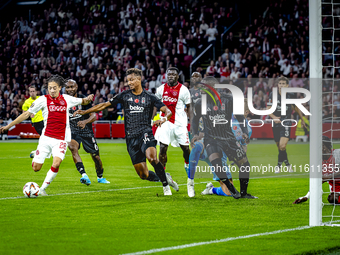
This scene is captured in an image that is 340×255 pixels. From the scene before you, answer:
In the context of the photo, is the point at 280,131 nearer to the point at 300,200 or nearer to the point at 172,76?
the point at 172,76

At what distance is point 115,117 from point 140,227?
66.9ft

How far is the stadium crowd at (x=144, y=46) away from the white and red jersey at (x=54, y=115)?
14.7 m

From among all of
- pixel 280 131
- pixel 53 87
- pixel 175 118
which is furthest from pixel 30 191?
pixel 280 131

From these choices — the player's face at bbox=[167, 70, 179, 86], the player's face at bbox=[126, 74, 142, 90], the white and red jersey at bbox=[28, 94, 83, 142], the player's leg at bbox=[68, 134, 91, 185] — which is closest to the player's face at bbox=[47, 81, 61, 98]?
the white and red jersey at bbox=[28, 94, 83, 142]

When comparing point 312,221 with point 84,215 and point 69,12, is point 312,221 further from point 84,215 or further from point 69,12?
point 69,12

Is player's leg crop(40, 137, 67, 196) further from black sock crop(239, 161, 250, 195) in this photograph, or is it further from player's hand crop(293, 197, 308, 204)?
player's hand crop(293, 197, 308, 204)

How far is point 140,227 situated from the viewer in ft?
19.5

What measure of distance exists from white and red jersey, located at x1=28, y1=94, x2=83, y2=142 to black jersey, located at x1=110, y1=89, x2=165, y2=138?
90cm

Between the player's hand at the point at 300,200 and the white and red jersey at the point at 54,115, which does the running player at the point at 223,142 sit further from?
the white and red jersey at the point at 54,115

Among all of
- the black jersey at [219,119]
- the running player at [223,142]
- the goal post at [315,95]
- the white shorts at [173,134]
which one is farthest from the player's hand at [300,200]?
the white shorts at [173,134]

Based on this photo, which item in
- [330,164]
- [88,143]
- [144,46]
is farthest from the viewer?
[144,46]

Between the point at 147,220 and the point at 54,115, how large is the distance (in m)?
3.12

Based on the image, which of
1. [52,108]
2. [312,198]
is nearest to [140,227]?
[312,198]

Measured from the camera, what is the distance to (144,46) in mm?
27547
